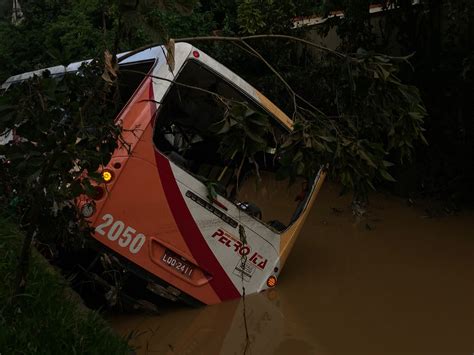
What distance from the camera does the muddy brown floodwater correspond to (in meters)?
4.59

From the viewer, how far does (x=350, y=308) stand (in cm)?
523

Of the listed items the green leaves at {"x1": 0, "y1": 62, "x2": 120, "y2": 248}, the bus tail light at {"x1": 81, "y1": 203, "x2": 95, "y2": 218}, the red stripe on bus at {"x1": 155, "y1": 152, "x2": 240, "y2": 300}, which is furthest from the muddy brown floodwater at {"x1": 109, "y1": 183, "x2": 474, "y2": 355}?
the green leaves at {"x1": 0, "y1": 62, "x2": 120, "y2": 248}

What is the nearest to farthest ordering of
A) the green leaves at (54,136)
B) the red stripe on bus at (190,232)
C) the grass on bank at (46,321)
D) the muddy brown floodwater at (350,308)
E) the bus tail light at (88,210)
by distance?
the green leaves at (54,136)
the grass on bank at (46,321)
the bus tail light at (88,210)
the red stripe on bus at (190,232)
the muddy brown floodwater at (350,308)

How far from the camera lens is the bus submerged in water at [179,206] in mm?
4168

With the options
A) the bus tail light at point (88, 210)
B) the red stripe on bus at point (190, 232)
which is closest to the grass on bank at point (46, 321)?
the bus tail light at point (88, 210)

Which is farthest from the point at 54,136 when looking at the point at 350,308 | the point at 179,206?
the point at 350,308

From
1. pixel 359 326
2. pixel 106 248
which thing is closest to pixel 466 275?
pixel 359 326

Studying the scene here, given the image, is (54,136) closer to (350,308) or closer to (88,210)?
(88,210)

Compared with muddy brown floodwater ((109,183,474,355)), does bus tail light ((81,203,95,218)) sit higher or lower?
higher

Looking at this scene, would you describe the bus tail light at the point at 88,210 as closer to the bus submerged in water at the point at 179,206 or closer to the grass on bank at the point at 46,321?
the bus submerged in water at the point at 179,206

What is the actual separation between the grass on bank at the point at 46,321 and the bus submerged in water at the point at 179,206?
56cm

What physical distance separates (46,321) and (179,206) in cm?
149

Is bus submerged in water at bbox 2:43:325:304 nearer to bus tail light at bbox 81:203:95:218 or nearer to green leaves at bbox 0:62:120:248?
bus tail light at bbox 81:203:95:218

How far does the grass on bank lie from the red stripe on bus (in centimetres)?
94
